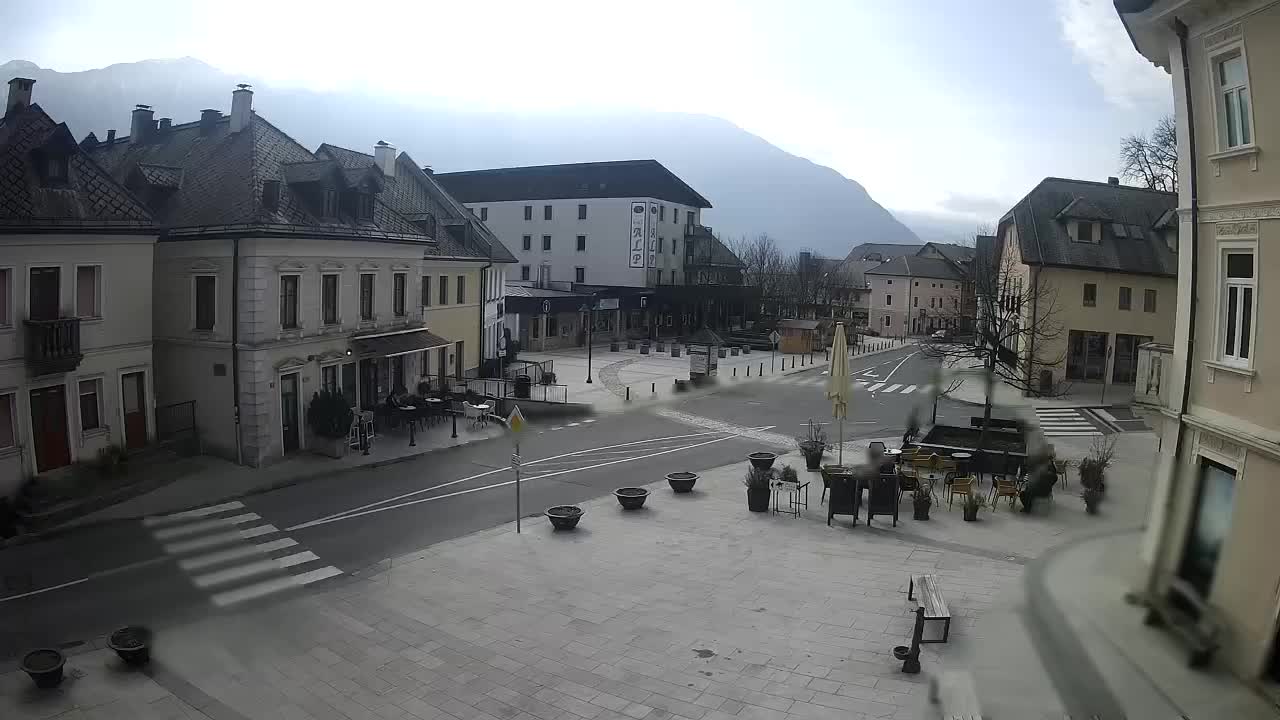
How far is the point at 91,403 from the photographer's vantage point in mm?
19172

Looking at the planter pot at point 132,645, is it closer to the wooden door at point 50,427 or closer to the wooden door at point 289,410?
the wooden door at point 50,427

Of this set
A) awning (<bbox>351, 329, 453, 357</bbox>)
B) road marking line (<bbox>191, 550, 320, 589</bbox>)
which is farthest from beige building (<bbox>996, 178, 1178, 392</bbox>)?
road marking line (<bbox>191, 550, 320, 589</bbox>)

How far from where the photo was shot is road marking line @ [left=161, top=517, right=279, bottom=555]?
15.3 m

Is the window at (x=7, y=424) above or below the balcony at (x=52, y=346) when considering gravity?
below

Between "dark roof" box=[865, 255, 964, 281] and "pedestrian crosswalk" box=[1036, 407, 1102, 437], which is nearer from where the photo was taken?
"pedestrian crosswalk" box=[1036, 407, 1102, 437]

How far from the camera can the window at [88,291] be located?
18.6 metres

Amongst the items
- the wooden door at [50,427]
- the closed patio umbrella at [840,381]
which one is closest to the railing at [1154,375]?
the closed patio umbrella at [840,381]

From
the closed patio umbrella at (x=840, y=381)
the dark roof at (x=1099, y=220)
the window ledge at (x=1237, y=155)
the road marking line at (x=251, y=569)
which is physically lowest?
the road marking line at (x=251, y=569)

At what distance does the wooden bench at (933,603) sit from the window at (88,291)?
18.2 meters

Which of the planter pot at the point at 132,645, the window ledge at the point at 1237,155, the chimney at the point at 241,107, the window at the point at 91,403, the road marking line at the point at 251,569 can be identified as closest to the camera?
the window ledge at the point at 1237,155

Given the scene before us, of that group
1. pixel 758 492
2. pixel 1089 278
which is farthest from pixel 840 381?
pixel 1089 278

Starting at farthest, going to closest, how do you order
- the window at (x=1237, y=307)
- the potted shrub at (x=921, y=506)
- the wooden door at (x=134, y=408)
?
the wooden door at (x=134, y=408)
the potted shrub at (x=921, y=506)
the window at (x=1237, y=307)

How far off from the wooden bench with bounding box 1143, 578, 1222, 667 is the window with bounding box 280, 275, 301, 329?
21319mm

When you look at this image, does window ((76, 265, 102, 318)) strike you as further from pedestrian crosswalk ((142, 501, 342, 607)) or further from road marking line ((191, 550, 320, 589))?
road marking line ((191, 550, 320, 589))
